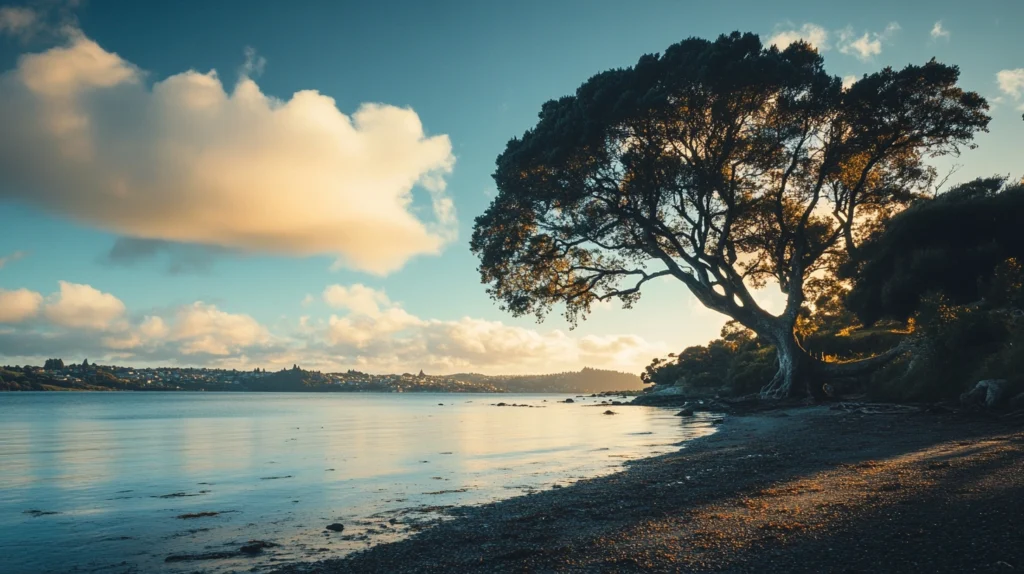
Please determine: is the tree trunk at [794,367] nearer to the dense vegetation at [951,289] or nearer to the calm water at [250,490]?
the dense vegetation at [951,289]

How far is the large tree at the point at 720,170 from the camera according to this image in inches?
1220

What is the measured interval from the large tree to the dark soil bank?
71.4 ft

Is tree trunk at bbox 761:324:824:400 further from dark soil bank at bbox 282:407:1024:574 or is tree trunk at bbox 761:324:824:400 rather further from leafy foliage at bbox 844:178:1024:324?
dark soil bank at bbox 282:407:1024:574

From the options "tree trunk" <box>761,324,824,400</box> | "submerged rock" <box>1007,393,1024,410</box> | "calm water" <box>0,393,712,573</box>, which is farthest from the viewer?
"tree trunk" <box>761,324,824,400</box>

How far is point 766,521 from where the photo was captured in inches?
291

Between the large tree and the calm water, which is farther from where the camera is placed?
the large tree

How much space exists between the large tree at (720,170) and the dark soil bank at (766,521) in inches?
857

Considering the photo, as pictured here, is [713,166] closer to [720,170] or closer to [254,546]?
[720,170]

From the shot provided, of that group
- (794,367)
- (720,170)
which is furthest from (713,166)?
(794,367)

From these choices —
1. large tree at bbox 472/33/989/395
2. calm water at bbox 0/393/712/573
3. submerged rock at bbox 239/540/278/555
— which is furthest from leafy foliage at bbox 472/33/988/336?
submerged rock at bbox 239/540/278/555

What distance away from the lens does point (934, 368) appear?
85.6ft

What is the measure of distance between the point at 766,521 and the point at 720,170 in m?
28.9

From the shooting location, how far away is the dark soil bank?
5.77m

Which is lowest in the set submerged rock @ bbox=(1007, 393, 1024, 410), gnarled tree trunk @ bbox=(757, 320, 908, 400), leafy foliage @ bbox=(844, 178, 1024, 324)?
submerged rock @ bbox=(1007, 393, 1024, 410)
